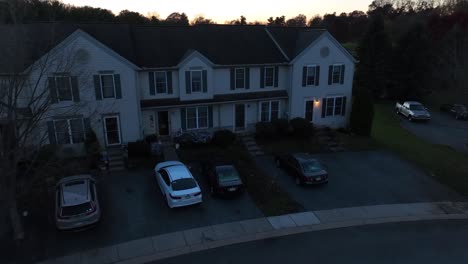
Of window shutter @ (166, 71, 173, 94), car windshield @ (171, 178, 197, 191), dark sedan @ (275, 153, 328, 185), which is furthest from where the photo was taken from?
window shutter @ (166, 71, 173, 94)

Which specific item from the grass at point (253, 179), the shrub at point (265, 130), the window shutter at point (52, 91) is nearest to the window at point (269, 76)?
the shrub at point (265, 130)

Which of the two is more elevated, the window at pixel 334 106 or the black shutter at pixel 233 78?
the black shutter at pixel 233 78

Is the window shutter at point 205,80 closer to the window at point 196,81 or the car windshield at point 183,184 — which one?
the window at point 196,81

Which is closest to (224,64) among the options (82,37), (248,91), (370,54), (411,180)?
(248,91)

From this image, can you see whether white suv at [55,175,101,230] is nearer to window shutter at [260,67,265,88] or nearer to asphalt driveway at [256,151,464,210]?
asphalt driveway at [256,151,464,210]

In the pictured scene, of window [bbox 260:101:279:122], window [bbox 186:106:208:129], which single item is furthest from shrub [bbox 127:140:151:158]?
window [bbox 260:101:279:122]

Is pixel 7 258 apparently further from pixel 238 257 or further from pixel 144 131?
pixel 144 131

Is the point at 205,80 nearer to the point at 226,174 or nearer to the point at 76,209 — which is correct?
the point at 226,174
